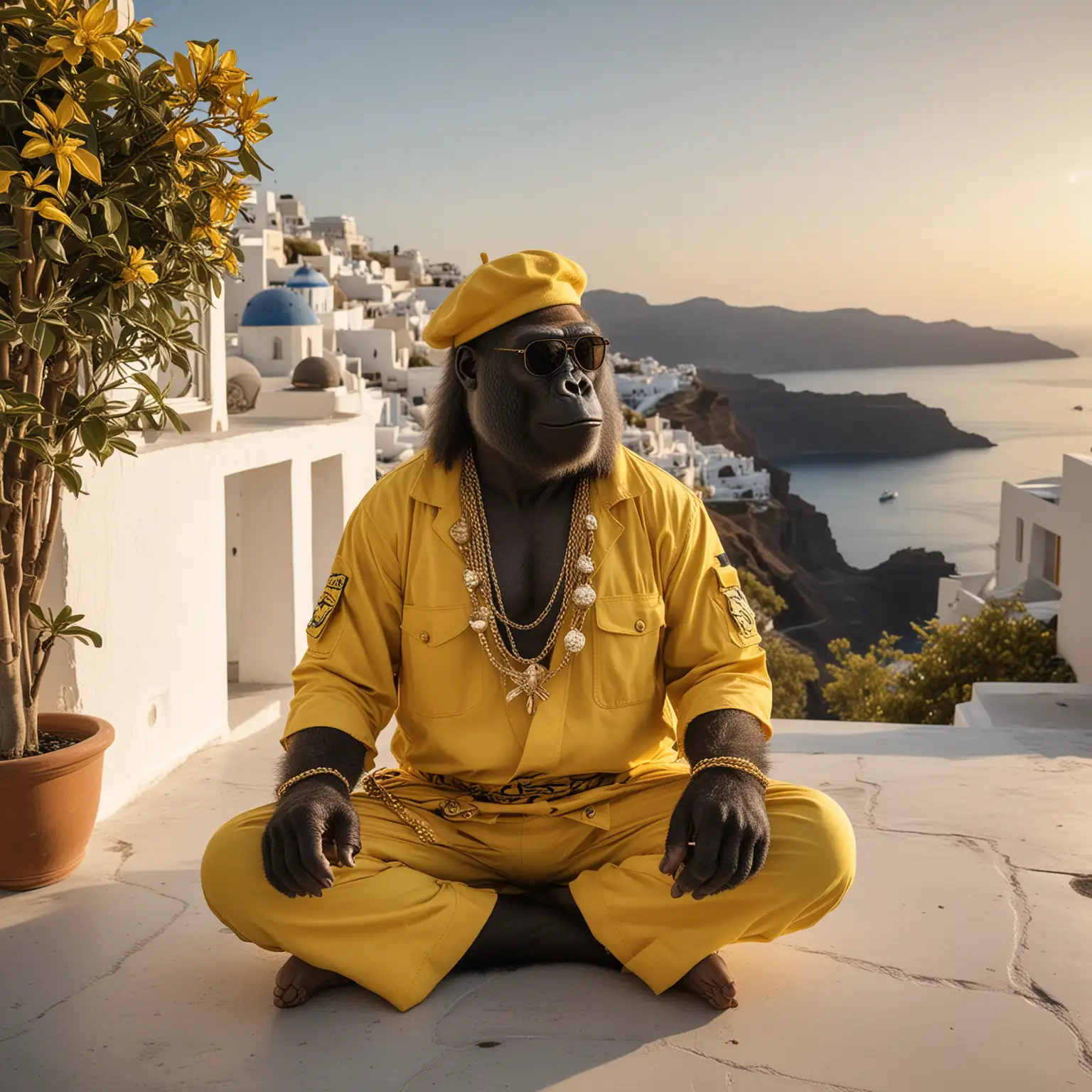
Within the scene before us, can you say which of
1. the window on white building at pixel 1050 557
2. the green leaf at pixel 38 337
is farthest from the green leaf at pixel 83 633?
the window on white building at pixel 1050 557

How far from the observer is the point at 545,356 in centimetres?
274

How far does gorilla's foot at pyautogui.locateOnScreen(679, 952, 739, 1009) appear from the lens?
260 centimetres

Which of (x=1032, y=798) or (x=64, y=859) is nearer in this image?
(x=64, y=859)

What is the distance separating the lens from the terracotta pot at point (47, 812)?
10.8 ft

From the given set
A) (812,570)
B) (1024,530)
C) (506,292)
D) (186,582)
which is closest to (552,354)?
(506,292)

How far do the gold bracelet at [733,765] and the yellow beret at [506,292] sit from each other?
1.05m

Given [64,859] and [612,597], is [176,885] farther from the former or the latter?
[612,597]

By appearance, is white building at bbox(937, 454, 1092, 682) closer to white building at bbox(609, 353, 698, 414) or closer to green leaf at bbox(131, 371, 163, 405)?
green leaf at bbox(131, 371, 163, 405)

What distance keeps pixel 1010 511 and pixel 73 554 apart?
67.4 ft

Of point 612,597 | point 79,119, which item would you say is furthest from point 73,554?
point 612,597

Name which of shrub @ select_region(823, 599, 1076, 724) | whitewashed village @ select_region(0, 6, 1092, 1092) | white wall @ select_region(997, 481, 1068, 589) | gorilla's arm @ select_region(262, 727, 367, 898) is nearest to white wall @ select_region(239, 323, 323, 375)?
white wall @ select_region(997, 481, 1068, 589)

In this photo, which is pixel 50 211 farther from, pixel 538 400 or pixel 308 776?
pixel 308 776

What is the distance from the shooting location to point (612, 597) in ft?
9.30

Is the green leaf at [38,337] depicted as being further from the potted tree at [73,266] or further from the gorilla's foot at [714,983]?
the gorilla's foot at [714,983]
